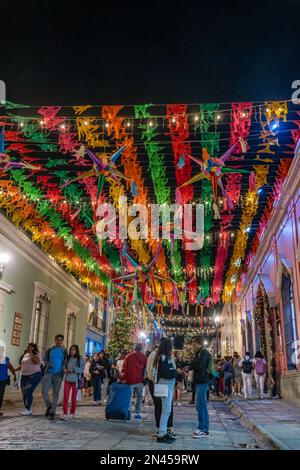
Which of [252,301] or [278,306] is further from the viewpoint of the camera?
[252,301]

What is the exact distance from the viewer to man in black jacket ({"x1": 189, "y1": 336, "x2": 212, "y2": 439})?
797 centimetres

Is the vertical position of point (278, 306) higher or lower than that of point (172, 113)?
lower

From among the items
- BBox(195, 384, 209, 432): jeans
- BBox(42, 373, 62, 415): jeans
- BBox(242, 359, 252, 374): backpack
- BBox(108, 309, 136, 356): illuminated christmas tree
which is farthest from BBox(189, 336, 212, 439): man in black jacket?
BBox(108, 309, 136, 356): illuminated christmas tree

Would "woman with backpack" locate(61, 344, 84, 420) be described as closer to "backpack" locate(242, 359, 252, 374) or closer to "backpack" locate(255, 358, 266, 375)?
"backpack" locate(255, 358, 266, 375)

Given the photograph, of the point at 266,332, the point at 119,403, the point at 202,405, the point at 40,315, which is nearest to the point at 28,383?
the point at 119,403

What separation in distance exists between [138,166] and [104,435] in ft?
24.3

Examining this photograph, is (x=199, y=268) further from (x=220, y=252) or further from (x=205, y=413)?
(x=205, y=413)

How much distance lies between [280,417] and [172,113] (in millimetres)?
7327

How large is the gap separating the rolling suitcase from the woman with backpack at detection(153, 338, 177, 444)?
288 centimetres

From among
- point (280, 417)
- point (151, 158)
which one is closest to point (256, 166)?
point (151, 158)

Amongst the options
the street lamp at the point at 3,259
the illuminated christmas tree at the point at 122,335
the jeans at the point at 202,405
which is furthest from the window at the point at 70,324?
the jeans at the point at 202,405

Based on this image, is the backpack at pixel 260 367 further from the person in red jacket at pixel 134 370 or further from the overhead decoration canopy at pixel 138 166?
the person in red jacket at pixel 134 370
